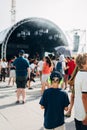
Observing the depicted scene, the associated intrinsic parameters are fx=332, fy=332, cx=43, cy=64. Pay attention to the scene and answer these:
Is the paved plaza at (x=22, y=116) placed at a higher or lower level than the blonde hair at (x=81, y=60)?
lower

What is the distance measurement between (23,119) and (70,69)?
6.13m

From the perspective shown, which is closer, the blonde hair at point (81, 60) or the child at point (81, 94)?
the child at point (81, 94)

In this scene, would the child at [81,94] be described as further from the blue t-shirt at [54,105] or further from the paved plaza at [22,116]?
the paved plaza at [22,116]

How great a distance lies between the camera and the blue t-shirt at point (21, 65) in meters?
10.5

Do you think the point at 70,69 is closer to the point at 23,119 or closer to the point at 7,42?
the point at 23,119

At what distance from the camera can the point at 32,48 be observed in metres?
30.8

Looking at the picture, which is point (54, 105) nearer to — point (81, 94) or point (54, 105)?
point (54, 105)

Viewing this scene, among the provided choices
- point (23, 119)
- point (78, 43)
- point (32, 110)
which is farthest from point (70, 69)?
point (78, 43)

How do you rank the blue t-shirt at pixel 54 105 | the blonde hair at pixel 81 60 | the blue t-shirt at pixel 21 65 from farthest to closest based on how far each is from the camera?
the blue t-shirt at pixel 21 65
the blue t-shirt at pixel 54 105
the blonde hair at pixel 81 60

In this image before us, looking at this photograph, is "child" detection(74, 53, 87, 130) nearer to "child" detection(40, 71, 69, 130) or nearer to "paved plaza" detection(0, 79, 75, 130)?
"child" detection(40, 71, 69, 130)

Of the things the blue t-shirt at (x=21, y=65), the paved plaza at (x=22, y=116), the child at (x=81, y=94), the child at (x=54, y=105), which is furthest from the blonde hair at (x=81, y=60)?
the blue t-shirt at (x=21, y=65)

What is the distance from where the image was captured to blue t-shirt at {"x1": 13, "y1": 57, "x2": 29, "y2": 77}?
1048cm

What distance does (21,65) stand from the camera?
1048 centimetres

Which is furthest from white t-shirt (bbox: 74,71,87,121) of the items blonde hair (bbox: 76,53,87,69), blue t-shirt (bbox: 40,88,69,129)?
blue t-shirt (bbox: 40,88,69,129)
